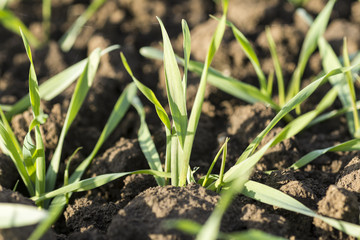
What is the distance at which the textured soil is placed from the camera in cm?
110

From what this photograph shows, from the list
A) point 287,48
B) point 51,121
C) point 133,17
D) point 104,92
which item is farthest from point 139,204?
point 133,17

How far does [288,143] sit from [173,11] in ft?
4.17

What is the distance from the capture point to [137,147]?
60.9 inches

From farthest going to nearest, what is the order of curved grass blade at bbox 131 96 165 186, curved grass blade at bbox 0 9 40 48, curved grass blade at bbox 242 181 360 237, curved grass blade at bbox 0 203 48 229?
curved grass blade at bbox 0 9 40 48, curved grass blade at bbox 131 96 165 186, curved grass blade at bbox 242 181 360 237, curved grass blade at bbox 0 203 48 229

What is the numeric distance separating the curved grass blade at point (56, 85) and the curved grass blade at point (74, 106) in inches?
2.9

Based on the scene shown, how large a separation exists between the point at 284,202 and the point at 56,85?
3.24ft

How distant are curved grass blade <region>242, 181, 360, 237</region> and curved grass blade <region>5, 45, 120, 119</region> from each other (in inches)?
28.7

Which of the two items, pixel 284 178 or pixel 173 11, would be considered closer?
pixel 284 178

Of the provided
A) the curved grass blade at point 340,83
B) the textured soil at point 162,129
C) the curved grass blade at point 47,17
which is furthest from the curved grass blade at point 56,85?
the curved grass blade at point 340,83

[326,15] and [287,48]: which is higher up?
[326,15]

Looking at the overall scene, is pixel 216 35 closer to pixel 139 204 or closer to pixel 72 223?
pixel 139 204

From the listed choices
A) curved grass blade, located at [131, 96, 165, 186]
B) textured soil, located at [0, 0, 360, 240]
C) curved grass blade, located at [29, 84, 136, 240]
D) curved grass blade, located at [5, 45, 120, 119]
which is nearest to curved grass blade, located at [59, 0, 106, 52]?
textured soil, located at [0, 0, 360, 240]

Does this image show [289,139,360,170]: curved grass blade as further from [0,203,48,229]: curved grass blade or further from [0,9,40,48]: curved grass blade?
[0,9,40,48]: curved grass blade

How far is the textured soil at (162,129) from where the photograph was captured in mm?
1104
